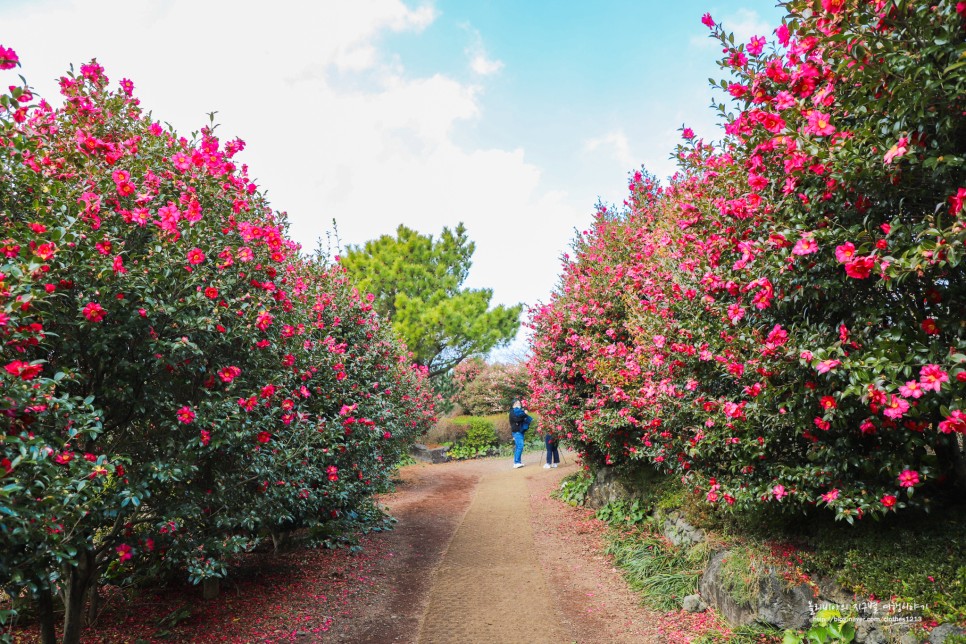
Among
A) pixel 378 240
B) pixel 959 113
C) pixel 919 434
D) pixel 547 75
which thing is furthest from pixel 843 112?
pixel 378 240

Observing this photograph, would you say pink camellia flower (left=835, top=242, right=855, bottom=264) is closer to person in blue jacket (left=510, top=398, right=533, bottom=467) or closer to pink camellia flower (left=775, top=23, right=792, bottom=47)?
pink camellia flower (left=775, top=23, right=792, bottom=47)

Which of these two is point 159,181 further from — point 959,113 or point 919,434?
point 919,434

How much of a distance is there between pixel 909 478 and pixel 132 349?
4648 mm

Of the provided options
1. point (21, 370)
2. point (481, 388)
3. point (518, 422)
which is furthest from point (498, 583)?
point (481, 388)

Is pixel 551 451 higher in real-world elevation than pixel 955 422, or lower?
lower

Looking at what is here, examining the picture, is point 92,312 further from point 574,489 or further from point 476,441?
point 476,441

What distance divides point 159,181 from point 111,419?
64.1 inches

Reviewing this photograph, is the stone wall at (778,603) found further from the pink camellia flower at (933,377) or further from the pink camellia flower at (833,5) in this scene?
the pink camellia flower at (833,5)

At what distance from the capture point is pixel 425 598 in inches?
217

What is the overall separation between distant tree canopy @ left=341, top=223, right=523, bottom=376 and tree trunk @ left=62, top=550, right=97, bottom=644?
15.1 meters

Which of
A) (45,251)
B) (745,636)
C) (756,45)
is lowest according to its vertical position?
(745,636)

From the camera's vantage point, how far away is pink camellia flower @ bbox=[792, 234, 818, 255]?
2.71 meters

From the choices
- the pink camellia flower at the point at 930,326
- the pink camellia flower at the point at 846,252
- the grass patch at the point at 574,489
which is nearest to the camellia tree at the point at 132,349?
the pink camellia flower at the point at 846,252

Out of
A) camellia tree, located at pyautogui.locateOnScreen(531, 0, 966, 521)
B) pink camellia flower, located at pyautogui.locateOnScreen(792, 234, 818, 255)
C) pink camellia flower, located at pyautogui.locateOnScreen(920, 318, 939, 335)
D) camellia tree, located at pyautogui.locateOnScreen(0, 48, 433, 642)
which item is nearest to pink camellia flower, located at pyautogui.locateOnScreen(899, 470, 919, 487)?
camellia tree, located at pyautogui.locateOnScreen(531, 0, 966, 521)
